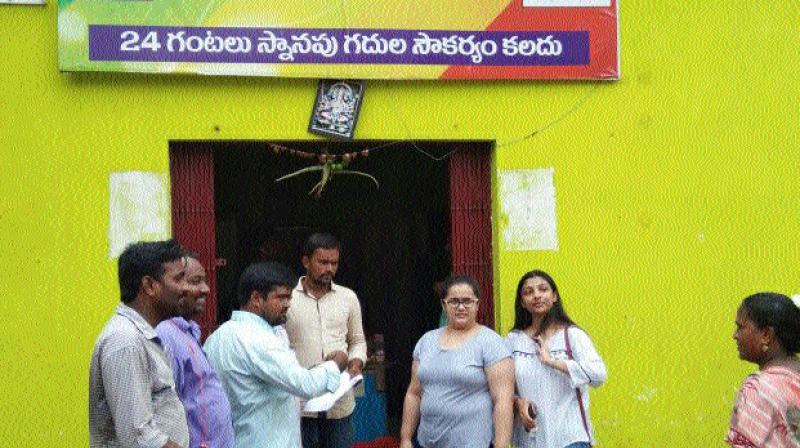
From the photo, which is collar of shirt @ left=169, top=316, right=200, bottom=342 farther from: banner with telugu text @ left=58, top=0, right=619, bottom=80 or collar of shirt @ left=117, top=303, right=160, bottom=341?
banner with telugu text @ left=58, top=0, right=619, bottom=80

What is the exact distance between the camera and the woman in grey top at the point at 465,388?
7070mm

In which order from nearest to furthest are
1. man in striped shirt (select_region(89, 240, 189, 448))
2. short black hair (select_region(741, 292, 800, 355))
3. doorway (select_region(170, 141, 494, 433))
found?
man in striped shirt (select_region(89, 240, 189, 448)), short black hair (select_region(741, 292, 800, 355)), doorway (select_region(170, 141, 494, 433))

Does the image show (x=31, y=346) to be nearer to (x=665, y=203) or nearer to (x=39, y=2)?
(x=39, y=2)

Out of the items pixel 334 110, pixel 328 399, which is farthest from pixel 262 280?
pixel 334 110

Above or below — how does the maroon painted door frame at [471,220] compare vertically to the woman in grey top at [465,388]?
above

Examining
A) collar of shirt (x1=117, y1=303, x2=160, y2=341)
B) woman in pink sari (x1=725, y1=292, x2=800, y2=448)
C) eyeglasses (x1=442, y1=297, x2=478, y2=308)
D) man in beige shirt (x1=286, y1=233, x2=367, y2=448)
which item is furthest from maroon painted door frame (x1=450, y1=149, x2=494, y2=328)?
collar of shirt (x1=117, y1=303, x2=160, y2=341)

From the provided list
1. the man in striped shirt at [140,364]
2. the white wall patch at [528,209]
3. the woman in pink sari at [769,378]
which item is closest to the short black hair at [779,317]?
the woman in pink sari at [769,378]

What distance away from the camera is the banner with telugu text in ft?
25.8

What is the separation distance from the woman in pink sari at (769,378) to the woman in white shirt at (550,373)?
194cm

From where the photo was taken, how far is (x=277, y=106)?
8148 mm

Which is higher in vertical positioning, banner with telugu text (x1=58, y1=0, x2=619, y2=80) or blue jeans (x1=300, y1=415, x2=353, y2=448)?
banner with telugu text (x1=58, y1=0, x2=619, y2=80)

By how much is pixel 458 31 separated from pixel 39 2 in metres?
2.44

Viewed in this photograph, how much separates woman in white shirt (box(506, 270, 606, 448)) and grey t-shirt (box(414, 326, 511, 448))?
188 mm

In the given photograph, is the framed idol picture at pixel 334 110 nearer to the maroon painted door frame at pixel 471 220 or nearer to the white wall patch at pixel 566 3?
the maroon painted door frame at pixel 471 220
